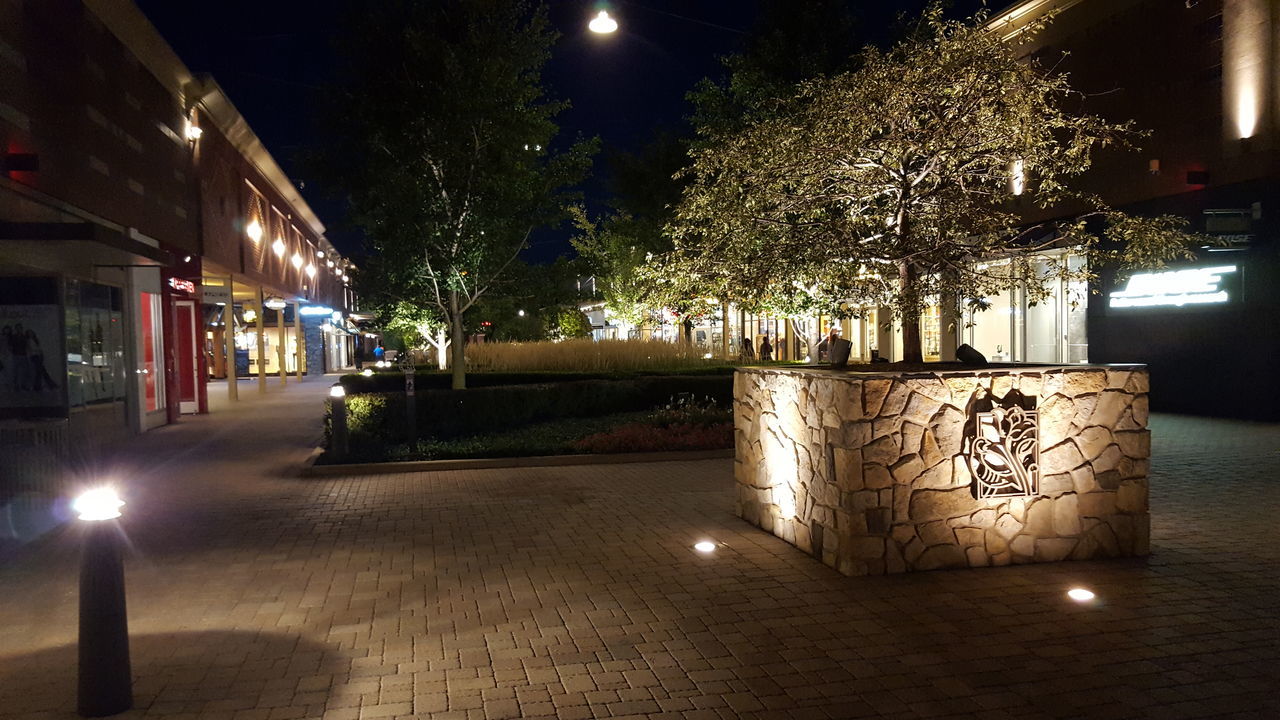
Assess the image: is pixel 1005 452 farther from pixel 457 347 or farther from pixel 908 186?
pixel 457 347

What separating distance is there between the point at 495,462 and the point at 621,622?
22.0 ft

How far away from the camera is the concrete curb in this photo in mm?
11336

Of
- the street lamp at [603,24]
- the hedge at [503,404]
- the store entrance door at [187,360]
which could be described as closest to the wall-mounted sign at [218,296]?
the store entrance door at [187,360]

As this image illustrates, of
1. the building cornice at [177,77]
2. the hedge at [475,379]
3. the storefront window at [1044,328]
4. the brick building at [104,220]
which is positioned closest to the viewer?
the brick building at [104,220]

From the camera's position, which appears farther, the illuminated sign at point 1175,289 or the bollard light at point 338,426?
the illuminated sign at point 1175,289

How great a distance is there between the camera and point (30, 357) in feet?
39.5

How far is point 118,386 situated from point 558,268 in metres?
8.12

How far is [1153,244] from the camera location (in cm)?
795

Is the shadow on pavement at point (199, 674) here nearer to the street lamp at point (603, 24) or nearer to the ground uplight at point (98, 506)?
the ground uplight at point (98, 506)

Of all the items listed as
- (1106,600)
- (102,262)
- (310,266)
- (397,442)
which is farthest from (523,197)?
(310,266)

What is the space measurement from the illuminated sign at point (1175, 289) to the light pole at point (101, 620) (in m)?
17.1

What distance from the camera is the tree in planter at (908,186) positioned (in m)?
7.48

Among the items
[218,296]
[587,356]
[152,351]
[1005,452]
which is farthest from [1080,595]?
[218,296]

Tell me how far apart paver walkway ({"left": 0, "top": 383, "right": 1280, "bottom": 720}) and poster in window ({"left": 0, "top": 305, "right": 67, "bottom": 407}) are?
4.89 meters
